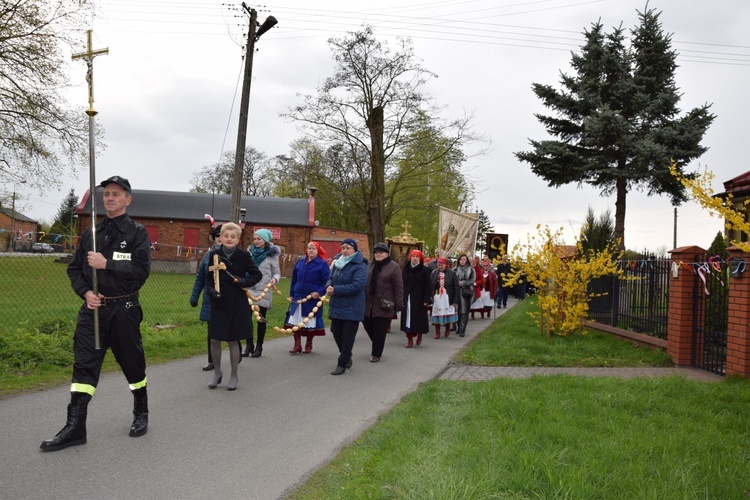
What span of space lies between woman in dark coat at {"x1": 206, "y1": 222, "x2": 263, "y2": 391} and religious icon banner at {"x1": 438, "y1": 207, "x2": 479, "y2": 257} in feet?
46.4

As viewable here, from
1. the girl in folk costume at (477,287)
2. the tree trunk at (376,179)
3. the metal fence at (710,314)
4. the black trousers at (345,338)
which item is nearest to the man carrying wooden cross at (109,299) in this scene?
the black trousers at (345,338)

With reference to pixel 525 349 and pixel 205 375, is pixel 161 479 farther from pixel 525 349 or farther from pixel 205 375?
pixel 525 349

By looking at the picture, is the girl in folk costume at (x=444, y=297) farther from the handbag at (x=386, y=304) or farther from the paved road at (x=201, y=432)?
the paved road at (x=201, y=432)

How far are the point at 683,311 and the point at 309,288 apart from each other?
5771mm

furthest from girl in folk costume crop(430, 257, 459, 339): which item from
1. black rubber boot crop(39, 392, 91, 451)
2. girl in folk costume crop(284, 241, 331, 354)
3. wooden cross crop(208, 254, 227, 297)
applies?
black rubber boot crop(39, 392, 91, 451)

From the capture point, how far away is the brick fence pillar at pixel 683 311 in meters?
9.62

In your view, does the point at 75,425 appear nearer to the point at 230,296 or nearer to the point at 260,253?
the point at 230,296

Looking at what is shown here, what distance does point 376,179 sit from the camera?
92.2ft

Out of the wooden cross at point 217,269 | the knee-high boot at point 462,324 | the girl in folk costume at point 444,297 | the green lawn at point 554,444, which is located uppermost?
the wooden cross at point 217,269

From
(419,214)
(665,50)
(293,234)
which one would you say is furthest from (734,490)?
→ (293,234)

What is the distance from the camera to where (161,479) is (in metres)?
4.26

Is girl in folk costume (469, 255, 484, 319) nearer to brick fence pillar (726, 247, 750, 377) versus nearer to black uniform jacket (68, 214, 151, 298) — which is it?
brick fence pillar (726, 247, 750, 377)

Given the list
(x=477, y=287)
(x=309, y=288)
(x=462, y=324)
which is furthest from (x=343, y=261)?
(x=477, y=287)

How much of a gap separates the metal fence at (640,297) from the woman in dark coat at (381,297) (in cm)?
443
